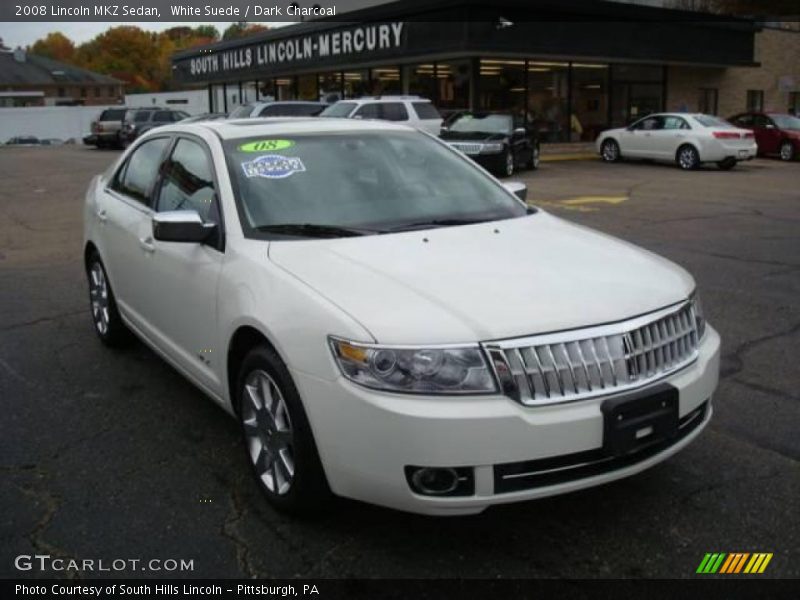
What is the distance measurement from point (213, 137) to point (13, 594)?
2.40 meters

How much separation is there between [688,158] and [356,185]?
64.3ft

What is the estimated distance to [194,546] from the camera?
10.5 feet

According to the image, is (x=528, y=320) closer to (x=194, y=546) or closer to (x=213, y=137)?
(x=194, y=546)

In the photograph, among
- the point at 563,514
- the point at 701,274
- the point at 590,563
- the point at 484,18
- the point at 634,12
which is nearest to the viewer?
the point at 590,563

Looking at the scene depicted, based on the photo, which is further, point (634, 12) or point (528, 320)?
point (634, 12)

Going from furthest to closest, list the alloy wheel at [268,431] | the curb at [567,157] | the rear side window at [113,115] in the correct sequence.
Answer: the rear side window at [113,115]
the curb at [567,157]
the alloy wheel at [268,431]

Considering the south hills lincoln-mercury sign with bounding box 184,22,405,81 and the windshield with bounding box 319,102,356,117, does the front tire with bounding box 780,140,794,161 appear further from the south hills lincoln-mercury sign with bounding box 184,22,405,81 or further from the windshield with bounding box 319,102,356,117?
the windshield with bounding box 319,102,356,117

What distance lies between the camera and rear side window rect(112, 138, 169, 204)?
16.4 ft

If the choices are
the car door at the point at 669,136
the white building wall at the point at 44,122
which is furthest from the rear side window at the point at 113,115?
the white building wall at the point at 44,122

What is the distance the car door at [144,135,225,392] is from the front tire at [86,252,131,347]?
95cm

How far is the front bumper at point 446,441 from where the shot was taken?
9.09 feet

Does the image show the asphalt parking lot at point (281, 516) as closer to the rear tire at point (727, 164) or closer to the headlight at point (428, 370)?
the headlight at point (428, 370)

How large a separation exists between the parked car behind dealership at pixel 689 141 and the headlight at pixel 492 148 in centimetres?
585

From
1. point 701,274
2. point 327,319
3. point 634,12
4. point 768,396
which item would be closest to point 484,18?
point 634,12
